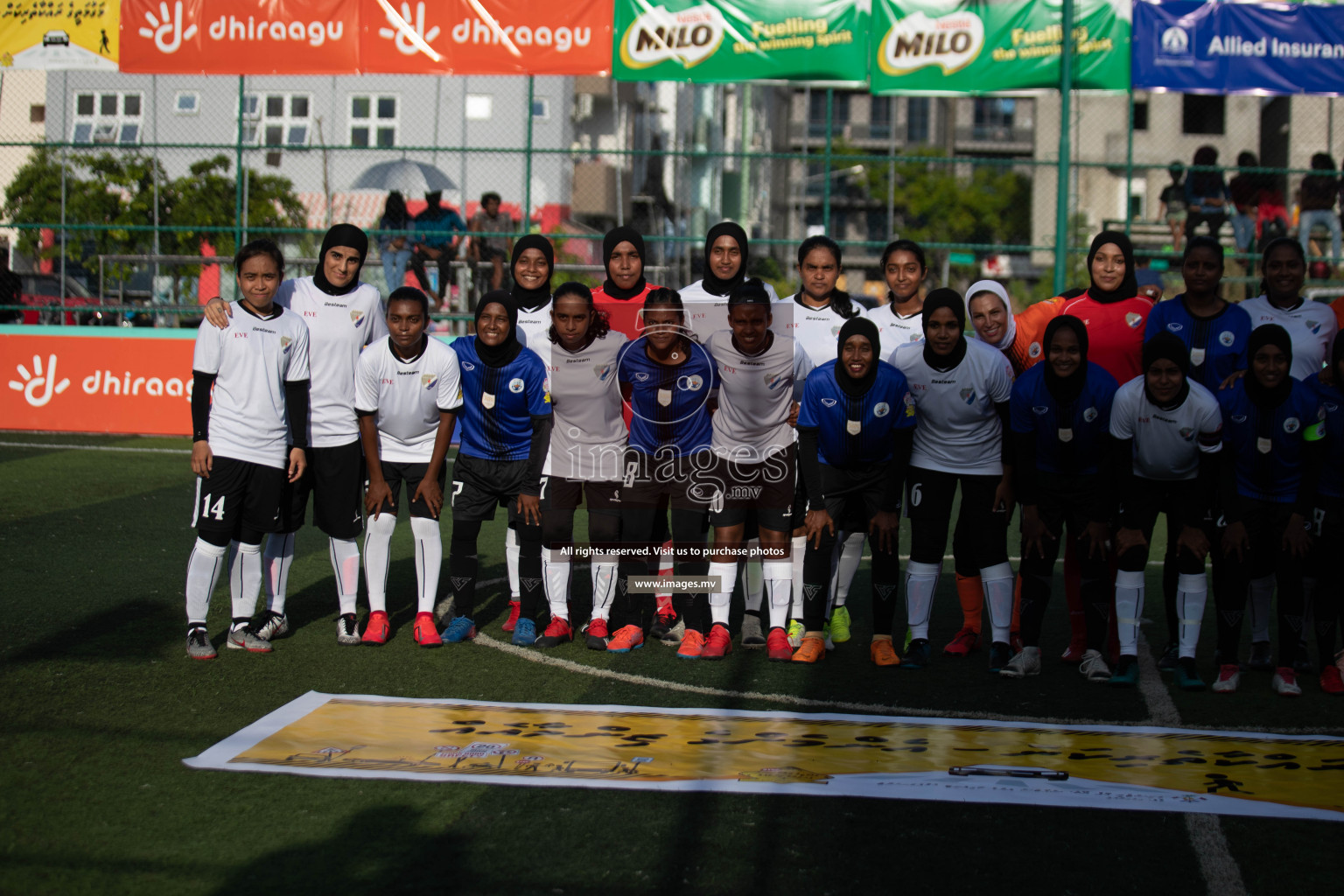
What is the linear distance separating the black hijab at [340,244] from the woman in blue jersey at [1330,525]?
15.5ft

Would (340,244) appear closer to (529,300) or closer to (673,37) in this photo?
(529,300)

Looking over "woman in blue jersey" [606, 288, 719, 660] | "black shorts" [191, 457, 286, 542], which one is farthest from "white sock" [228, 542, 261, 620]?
"woman in blue jersey" [606, 288, 719, 660]

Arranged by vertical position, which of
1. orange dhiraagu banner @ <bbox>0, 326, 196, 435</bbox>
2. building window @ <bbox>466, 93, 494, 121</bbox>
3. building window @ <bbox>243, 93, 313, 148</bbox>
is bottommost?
orange dhiraagu banner @ <bbox>0, 326, 196, 435</bbox>

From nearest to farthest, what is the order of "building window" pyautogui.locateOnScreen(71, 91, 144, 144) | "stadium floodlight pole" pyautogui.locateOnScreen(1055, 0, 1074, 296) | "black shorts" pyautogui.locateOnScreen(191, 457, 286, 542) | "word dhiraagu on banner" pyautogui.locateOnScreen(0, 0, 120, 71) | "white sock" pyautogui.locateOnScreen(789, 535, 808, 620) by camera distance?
"black shorts" pyautogui.locateOnScreen(191, 457, 286, 542) → "white sock" pyautogui.locateOnScreen(789, 535, 808, 620) → "stadium floodlight pole" pyautogui.locateOnScreen(1055, 0, 1074, 296) → "word dhiraagu on banner" pyautogui.locateOnScreen(0, 0, 120, 71) → "building window" pyautogui.locateOnScreen(71, 91, 144, 144)

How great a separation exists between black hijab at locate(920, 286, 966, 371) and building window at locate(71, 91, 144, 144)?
19.0 metres

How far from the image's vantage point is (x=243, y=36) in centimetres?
1505

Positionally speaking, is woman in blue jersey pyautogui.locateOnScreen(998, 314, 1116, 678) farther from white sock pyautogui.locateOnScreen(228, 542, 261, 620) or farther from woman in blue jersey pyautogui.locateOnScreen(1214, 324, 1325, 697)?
white sock pyautogui.locateOnScreen(228, 542, 261, 620)

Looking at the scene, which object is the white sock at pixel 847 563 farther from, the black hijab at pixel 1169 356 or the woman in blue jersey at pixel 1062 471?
the black hijab at pixel 1169 356

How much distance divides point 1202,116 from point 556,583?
38.6 m

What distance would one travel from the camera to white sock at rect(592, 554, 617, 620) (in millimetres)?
6484

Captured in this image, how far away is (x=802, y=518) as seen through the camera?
21.8ft

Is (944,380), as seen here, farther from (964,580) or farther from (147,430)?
(147,430)

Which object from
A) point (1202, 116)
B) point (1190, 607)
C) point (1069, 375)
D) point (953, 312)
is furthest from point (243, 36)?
point (1202, 116)

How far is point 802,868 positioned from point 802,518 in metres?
3.07
